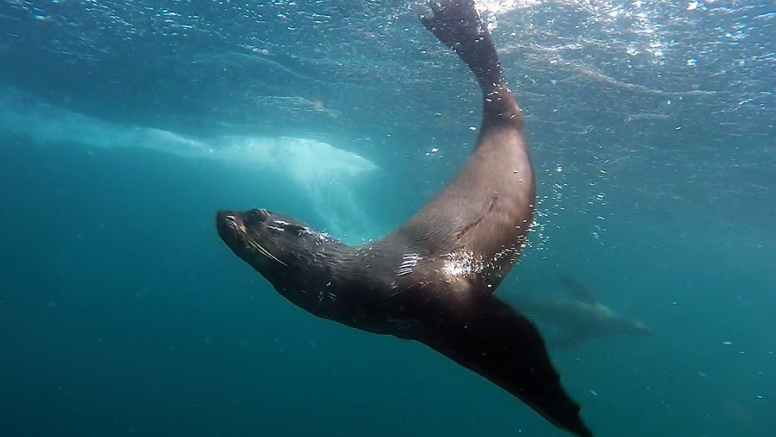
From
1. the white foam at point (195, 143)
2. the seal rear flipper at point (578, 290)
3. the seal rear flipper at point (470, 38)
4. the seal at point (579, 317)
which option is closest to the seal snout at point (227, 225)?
the seal rear flipper at point (470, 38)

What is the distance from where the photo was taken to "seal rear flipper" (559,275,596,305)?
62.4 ft

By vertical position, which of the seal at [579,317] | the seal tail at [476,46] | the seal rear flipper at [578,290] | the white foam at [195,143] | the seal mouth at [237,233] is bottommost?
the white foam at [195,143]

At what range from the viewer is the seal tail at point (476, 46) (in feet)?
15.3

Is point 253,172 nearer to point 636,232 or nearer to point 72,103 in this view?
point 72,103

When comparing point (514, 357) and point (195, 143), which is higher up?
point (514, 357)

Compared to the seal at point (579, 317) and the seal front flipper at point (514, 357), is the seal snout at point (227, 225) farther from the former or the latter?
the seal at point (579, 317)

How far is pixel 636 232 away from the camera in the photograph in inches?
1251

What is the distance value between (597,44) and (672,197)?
14.5m

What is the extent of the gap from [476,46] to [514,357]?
9.98ft

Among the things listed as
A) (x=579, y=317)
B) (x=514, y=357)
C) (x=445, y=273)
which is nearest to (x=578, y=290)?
(x=579, y=317)

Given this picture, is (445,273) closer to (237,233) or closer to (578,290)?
(237,233)

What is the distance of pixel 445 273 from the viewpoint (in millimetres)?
3174

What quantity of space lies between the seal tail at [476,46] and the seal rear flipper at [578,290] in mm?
14953

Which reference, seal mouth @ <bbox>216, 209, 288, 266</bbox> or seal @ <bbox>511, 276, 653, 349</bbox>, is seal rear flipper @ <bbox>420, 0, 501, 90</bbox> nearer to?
seal mouth @ <bbox>216, 209, 288, 266</bbox>
